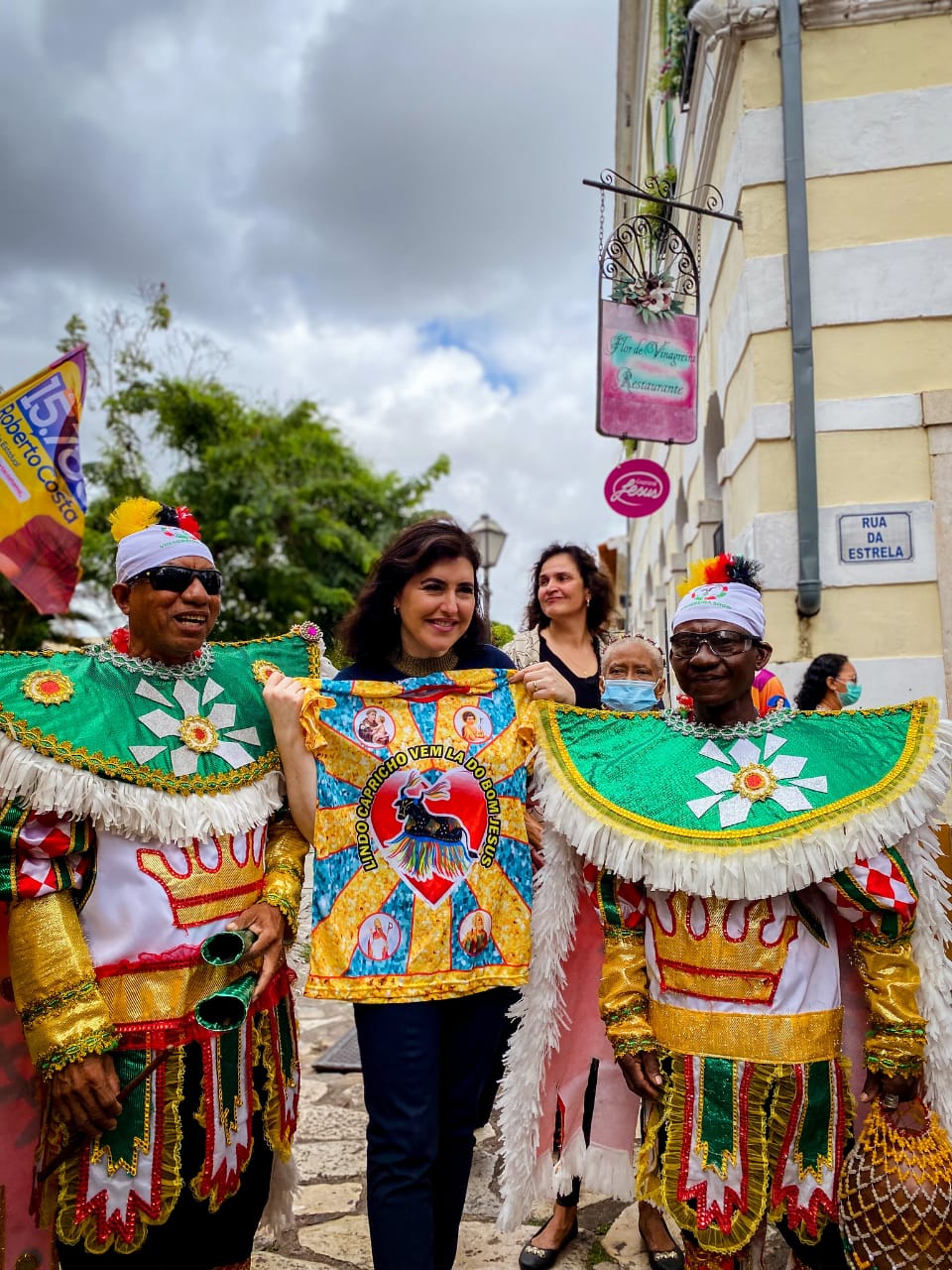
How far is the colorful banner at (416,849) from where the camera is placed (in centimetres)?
231

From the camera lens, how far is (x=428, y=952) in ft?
7.57

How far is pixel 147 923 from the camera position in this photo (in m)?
2.07

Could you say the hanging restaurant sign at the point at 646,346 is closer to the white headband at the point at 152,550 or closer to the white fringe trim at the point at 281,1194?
the white headband at the point at 152,550

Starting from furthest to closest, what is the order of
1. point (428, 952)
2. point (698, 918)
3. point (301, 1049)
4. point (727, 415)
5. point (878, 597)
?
point (727, 415)
point (878, 597)
point (301, 1049)
point (428, 952)
point (698, 918)

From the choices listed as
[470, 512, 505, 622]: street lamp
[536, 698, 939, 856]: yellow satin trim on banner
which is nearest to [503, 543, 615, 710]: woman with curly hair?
[536, 698, 939, 856]: yellow satin trim on banner

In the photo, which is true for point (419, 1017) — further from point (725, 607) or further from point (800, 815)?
point (725, 607)

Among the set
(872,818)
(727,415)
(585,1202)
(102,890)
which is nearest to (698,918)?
(872,818)

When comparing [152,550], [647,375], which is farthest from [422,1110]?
[647,375]

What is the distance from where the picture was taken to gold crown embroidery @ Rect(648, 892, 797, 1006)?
2055 millimetres

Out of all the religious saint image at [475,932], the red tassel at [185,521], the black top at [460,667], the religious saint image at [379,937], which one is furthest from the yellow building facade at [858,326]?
the red tassel at [185,521]

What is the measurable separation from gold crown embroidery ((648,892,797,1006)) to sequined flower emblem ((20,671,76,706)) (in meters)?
1.47

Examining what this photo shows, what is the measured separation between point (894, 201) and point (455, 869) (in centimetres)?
569

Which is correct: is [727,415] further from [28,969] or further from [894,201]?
[28,969]

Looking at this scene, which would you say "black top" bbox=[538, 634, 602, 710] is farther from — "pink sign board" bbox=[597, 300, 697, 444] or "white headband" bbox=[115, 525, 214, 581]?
"pink sign board" bbox=[597, 300, 697, 444]
